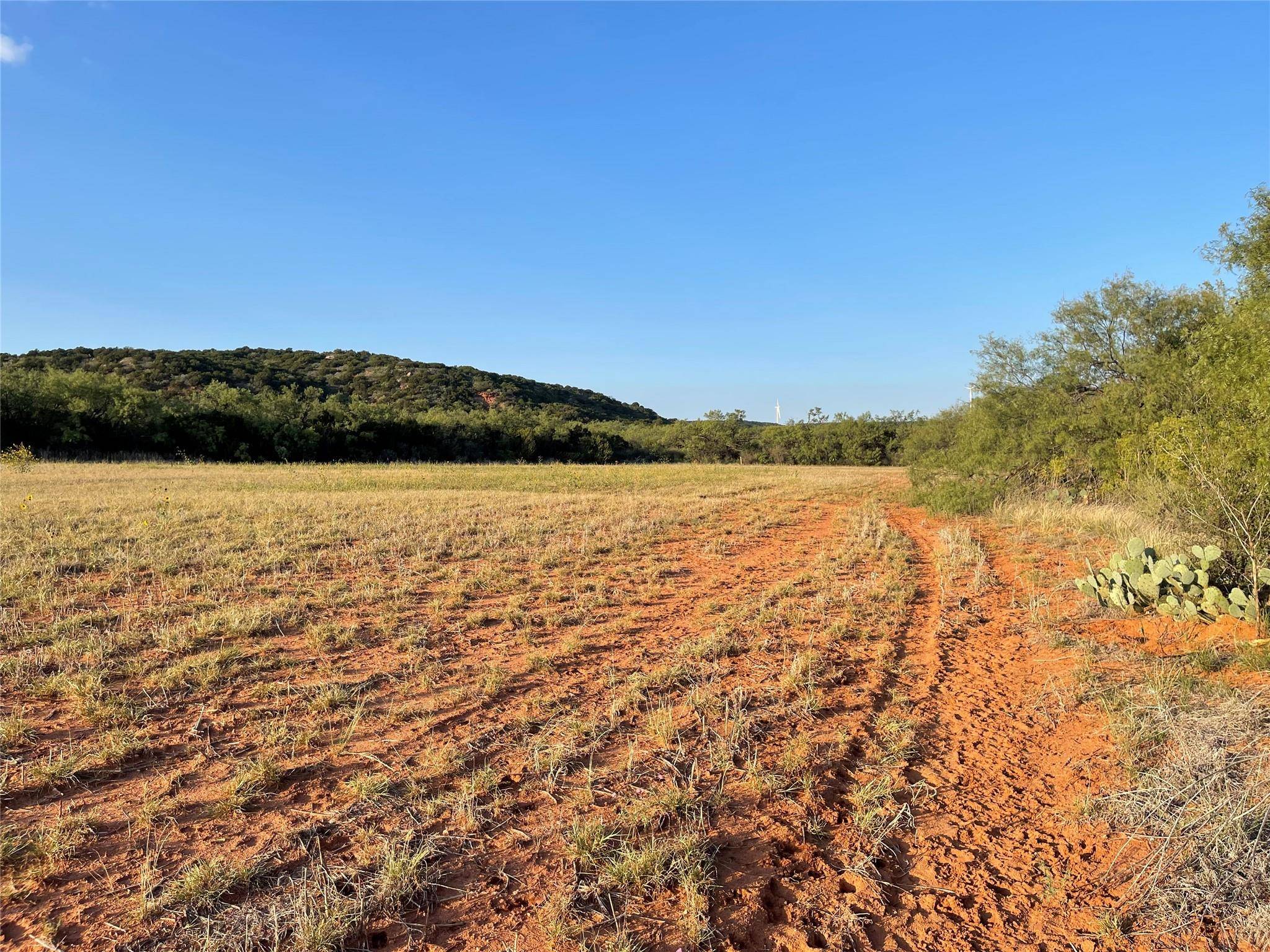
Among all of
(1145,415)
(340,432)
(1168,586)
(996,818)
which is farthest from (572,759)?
(340,432)

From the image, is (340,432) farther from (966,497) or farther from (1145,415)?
(1145,415)

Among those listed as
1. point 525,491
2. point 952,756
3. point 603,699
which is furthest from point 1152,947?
point 525,491

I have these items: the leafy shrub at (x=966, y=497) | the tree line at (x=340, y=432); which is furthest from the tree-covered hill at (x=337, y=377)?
the leafy shrub at (x=966, y=497)

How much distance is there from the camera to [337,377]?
86.4 m

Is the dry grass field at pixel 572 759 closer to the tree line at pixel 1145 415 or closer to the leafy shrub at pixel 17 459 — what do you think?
the tree line at pixel 1145 415

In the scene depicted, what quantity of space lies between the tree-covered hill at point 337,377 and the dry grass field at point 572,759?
53.1 meters

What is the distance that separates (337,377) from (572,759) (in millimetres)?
92049

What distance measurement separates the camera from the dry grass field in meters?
3.04

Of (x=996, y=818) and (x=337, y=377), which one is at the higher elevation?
(x=337, y=377)

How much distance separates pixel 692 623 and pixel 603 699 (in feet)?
7.83

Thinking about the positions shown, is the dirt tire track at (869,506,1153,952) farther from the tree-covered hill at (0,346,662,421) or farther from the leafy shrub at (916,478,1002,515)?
A: the tree-covered hill at (0,346,662,421)

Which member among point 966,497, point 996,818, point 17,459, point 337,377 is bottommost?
point 996,818

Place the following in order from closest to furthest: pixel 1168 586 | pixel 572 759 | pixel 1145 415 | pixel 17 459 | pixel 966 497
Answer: pixel 572 759, pixel 1168 586, pixel 1145 415, pixel 966 497, pixel 17 459

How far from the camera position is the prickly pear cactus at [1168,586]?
6.60m
